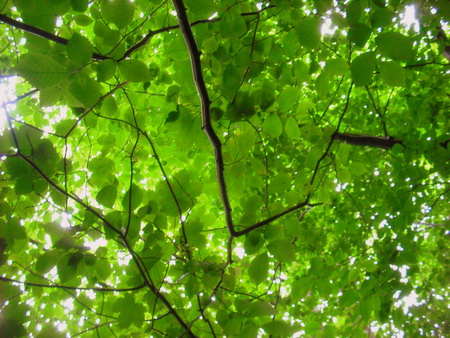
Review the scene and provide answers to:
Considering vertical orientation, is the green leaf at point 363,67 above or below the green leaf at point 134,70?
above

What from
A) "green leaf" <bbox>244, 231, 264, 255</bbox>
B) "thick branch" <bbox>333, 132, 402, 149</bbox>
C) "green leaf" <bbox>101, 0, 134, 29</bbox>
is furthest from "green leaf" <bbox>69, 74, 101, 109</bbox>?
"thick branch" <bbox>333, 132, 402, 149</bbox>

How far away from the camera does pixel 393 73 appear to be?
1.00m

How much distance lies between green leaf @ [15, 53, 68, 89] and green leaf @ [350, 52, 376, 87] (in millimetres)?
898

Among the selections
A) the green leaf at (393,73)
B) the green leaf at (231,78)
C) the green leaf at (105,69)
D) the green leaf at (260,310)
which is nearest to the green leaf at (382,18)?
the green leaf at (393,73)

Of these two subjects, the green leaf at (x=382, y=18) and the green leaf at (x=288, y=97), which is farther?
the green leaf at (x=288, y=97)

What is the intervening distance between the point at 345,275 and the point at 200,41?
1.61m

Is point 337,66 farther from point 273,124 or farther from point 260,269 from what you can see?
point 260,269

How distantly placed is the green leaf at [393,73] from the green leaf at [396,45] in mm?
174

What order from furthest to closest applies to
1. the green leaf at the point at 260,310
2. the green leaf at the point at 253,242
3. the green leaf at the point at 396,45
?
1. the green leaf at the point at 253,242
2. the green leaf at the point at 260,310
3. the green leaf at the point at 396,45

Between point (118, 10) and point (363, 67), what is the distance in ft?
2.64

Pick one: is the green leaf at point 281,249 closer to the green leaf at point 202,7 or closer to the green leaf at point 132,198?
the green leaf at point 132,198

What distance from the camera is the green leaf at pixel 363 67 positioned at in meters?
Answer: 0.90

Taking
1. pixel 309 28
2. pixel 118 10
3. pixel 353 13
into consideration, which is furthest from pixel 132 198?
pixel 353 13

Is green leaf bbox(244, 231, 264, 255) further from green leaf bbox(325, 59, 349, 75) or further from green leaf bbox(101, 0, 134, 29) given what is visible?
green leaf bbox(101, 0, 134, 29)
